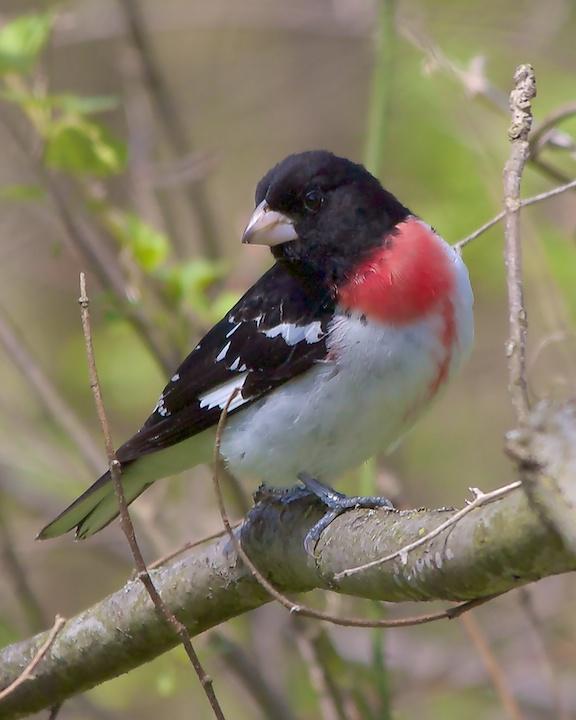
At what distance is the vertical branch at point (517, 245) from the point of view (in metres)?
1.61

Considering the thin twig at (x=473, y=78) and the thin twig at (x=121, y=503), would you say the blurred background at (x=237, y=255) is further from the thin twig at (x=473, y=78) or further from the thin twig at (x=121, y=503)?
the thin twig at (x=121, y=503)

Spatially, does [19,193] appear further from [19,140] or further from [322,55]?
[322,55]

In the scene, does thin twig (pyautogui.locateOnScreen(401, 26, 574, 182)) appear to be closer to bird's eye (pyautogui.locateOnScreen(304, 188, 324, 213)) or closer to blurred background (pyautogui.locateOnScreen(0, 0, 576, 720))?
blurred background (pyautogui.locateOnScreen(0, 0, 576, 720))

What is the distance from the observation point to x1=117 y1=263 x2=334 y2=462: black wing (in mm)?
2838

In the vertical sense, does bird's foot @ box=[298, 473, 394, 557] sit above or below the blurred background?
below

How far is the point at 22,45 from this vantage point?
3357 millimetres

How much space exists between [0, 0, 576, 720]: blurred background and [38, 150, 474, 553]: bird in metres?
0.33

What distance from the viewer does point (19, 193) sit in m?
3.36

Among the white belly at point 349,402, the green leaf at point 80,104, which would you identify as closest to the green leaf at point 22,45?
the green leaf at point 80,104

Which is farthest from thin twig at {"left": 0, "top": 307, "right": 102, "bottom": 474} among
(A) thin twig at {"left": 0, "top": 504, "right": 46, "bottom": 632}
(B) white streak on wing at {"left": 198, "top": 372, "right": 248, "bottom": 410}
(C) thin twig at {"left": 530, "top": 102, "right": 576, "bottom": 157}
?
(C) thin twig at {"left": 530, "top": 102, "right": 576, "bottom": 157}

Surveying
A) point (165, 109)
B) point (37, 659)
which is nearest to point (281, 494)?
point (37, 659)

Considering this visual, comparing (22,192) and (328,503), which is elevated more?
(22,192)

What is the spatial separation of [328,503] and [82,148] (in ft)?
4.63

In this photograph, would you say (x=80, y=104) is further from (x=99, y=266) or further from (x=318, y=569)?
(x=318, y=569)
